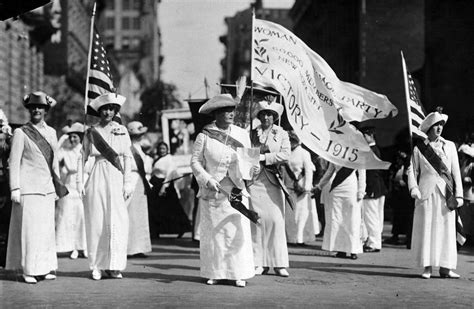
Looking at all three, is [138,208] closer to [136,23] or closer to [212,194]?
[212,194]

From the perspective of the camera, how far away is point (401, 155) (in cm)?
1664

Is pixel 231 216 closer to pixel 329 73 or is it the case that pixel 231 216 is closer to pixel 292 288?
pixel 292 288

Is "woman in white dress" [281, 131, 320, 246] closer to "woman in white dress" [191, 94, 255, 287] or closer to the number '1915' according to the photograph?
the number '1915'

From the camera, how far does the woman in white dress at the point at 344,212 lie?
13.1m

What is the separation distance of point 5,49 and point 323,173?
93.4 feet

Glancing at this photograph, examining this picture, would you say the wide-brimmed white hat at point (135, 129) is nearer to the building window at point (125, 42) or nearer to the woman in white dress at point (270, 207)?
the woman in white dress at point (270, 207)

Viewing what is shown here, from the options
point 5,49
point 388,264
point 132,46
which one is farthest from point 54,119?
point 132,46

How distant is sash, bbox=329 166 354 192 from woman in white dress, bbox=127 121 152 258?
284cm

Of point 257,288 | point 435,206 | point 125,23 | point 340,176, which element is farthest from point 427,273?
point 125,23

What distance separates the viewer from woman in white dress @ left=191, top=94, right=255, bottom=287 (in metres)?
9.46

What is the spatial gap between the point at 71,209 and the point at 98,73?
3272 mm

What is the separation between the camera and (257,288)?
9258mm

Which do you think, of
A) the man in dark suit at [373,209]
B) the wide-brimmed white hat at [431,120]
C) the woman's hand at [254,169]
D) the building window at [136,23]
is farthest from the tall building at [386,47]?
the building window at [136,23]

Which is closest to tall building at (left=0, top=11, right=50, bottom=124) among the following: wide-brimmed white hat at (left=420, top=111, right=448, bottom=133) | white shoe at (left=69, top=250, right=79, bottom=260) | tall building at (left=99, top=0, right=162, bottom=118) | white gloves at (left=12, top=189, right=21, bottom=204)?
white shoe at (left=69, top=250, right=79, bottom=260)
